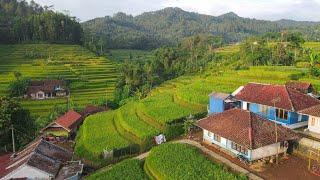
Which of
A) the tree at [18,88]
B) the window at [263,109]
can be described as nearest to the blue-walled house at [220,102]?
the window at [263,109]

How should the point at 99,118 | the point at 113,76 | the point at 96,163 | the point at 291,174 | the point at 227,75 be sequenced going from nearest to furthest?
the point at 291,174 < the point at 96,163 < the point at 99,118 < the point at 227,75 < the point at 113,76

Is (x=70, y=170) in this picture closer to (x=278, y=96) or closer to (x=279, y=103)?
(x=279, y=103)

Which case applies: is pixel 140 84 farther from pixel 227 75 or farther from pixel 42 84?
pixel 227 75

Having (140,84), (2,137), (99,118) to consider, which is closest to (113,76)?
(140,84)

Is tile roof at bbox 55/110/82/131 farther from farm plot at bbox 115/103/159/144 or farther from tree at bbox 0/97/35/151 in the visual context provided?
farm plot at bbox 115/103/159/144

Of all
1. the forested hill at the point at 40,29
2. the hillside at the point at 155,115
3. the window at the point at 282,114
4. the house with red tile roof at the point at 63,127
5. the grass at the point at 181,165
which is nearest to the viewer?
the grass at the point at 181,165

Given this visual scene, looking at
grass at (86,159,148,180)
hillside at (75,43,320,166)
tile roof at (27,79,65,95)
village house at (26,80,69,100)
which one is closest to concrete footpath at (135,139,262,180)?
hillside at (75,43,320,166)

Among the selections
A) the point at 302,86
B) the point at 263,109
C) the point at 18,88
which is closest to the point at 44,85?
the point at 18,88

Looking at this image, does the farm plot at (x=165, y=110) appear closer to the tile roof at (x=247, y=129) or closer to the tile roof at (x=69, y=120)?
the tile roof at (x=247, y=129)
